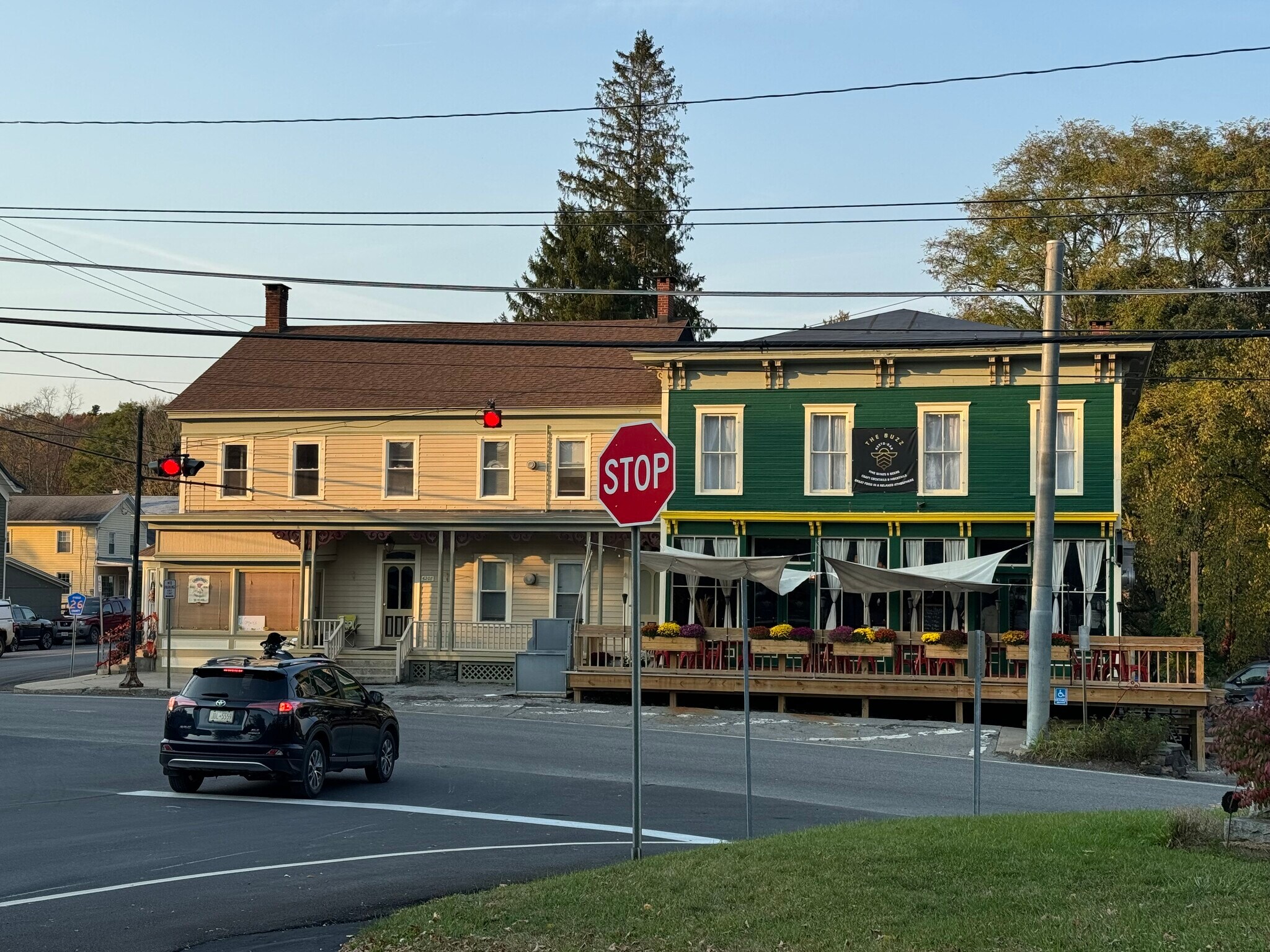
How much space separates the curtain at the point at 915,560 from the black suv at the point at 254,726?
61.2 ft

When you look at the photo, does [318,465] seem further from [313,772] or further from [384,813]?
[384,813]

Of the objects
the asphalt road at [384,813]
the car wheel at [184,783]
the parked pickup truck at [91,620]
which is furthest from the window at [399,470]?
the parked pickup truck at [91,620]

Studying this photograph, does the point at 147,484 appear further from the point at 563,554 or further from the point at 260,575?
the point at 563,554

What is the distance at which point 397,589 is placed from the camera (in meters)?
39.2

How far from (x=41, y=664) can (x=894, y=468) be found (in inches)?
1209

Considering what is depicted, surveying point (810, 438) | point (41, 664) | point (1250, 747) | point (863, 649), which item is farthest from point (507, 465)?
point (1250, 747)

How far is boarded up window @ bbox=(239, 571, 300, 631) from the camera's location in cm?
3972

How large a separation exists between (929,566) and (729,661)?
15.7ft

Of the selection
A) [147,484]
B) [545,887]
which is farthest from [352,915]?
[147,484]

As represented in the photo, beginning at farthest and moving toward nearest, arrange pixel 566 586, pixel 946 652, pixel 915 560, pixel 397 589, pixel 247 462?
pixel 247 462
pixel 397 589
pixel 566 586
pixel 915 560
pixel 946 652

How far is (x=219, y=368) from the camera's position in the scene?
4209cm

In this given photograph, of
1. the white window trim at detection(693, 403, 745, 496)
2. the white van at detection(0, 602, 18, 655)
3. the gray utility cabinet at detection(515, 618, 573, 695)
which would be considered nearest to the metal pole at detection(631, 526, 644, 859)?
the gray utility cabinet at detection(515, 618, 573, 695)

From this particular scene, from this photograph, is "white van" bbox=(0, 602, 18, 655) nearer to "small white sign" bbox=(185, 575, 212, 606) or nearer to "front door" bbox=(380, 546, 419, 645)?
"small white sign" bbox=(185, 575, 212, 606)

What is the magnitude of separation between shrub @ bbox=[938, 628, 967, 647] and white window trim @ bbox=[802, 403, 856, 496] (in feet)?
16.4
